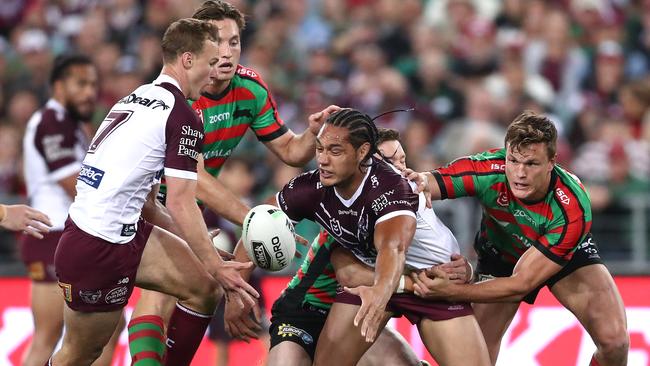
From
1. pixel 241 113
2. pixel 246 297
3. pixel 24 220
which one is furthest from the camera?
pixel 241 113

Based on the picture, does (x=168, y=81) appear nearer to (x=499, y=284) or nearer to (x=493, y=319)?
(x=499, y=284)

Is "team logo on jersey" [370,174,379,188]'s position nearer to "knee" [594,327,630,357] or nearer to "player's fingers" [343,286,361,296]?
"player's fingers" [343,286,361,296]

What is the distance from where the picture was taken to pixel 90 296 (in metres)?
6.27

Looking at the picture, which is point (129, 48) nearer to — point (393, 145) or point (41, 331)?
point (41, 331)

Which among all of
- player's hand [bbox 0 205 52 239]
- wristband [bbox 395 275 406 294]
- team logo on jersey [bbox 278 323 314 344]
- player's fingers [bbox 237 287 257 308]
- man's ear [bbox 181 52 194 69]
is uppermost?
man's ear [bbox 181 52 194 69]

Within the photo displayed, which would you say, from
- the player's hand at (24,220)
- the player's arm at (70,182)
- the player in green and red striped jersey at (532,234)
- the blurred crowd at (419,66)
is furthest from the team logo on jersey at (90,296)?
the blurred crowd at (419,66)

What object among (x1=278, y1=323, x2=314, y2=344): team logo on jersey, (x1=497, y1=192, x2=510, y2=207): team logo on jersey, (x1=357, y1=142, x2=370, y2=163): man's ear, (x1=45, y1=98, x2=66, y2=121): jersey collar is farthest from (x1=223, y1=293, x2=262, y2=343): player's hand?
(x1=45, y1=98, x2=66, y2=121): jersey collar

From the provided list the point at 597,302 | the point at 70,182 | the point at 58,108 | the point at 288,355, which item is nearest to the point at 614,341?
the point at 597,302

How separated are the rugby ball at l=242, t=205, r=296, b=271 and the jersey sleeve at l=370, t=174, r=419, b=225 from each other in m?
0.49

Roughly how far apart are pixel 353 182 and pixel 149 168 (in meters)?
1.11

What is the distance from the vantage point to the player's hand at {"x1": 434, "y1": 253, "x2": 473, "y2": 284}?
21.9 feet

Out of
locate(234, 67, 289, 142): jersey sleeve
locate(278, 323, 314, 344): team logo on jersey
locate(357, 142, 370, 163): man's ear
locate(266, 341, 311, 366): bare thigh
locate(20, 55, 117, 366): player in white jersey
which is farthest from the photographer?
locate(20, 55, 117, 366): player in white jersey

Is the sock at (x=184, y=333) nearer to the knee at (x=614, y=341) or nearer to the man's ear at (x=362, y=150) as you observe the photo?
the man's ear at (x=362, y=150)

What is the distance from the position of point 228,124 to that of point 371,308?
75.3 inches
